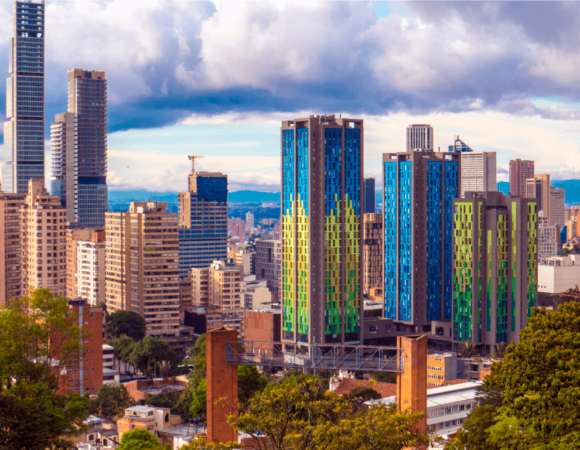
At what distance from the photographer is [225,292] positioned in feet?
438

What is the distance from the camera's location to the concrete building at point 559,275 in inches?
6742

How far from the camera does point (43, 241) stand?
11631 centimetres

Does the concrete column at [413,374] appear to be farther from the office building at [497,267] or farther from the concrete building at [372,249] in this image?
the concrete building at [372,249]

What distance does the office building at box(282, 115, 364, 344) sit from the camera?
102500 mm

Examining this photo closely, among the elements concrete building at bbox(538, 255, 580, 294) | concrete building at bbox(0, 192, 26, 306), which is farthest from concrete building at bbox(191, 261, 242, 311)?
concrete building at bbox(538, 255, 580, 294)

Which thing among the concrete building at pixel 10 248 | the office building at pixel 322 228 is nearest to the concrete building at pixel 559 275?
the office building at pixel 322 228

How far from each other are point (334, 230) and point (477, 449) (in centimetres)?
6097

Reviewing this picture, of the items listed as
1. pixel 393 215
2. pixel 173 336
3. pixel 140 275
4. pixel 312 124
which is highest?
pixel 312 124

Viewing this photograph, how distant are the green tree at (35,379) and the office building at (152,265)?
67.1 m

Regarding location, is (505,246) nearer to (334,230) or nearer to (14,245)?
(334,230)

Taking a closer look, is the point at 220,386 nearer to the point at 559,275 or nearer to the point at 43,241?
the point at 43,241

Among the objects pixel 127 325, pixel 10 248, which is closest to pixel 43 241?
pixel 10 248

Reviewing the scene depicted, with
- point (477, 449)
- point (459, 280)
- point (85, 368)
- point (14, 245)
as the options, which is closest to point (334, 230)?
point (459, 280)

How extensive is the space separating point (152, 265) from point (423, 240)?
4036 centimetres
